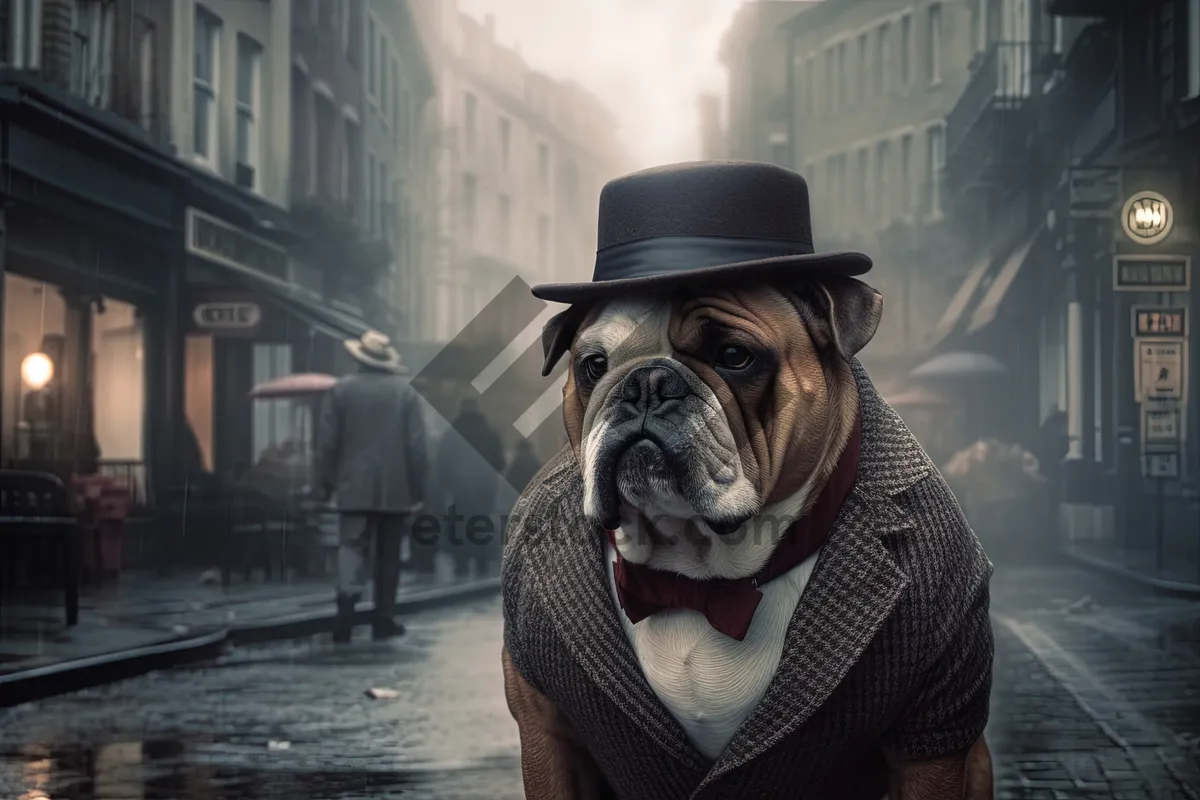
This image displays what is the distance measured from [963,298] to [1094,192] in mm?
693

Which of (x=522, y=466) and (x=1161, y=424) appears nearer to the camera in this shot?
(x=1161, y=424)

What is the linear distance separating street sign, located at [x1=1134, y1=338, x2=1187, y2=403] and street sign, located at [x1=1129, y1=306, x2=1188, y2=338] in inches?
1.3

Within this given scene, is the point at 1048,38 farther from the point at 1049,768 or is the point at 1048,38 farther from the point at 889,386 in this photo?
the point at 1049,768

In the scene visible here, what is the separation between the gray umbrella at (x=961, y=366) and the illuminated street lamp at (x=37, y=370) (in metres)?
3.80

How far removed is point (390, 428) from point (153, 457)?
1.14 meters

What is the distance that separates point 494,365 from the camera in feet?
20.9

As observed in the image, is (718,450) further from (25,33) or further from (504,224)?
(25,33)

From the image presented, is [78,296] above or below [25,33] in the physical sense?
below

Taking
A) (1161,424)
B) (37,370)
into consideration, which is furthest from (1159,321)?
(37,370)

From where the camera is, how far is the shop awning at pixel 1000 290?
643cm

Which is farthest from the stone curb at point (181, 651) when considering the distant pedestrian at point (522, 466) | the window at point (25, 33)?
the window at point (25, 33)

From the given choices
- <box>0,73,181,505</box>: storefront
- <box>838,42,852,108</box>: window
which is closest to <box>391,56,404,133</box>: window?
<box>0,73,181,505</box>: storefront

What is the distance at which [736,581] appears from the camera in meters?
2.63

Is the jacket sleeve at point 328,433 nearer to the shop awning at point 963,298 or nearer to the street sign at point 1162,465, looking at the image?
the shop awning at point 963,298
